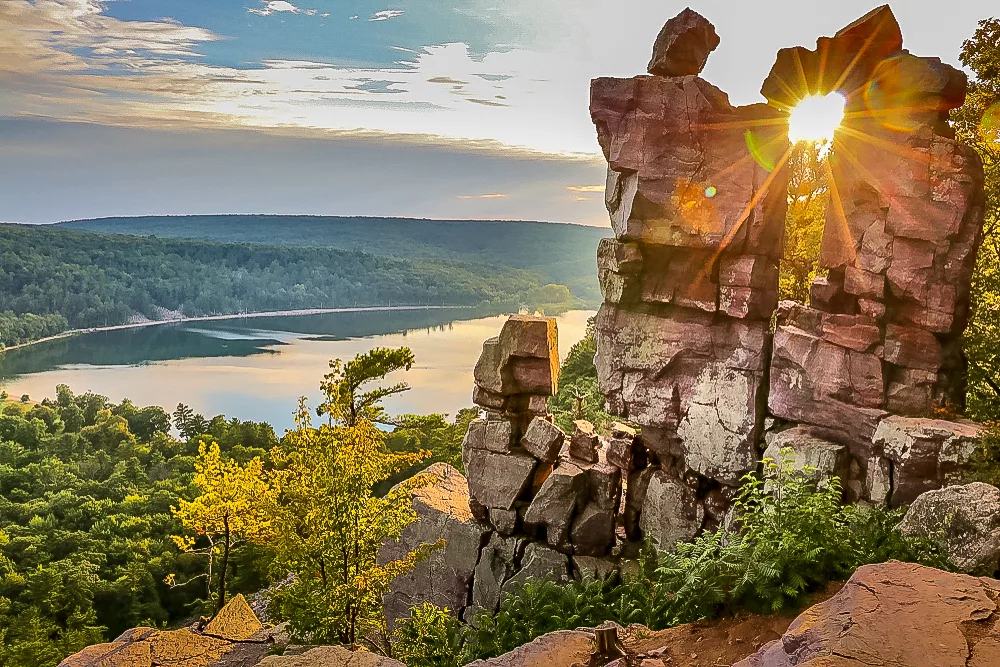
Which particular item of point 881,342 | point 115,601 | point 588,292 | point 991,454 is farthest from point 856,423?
point 588,292

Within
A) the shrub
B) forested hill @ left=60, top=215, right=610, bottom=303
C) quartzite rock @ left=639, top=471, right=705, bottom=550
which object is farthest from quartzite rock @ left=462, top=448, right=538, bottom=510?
forested hill @ left=60, top=215, right=610, bottom=303

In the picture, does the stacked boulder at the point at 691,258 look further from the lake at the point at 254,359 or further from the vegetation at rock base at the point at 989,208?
the lake at the point at 254,359

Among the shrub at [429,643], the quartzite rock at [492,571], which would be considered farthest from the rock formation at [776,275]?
the shrub at [429,643]

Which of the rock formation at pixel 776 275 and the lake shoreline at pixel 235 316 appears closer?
the rock formation at pixel 776 275

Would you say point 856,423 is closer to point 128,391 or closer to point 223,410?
point 223,410

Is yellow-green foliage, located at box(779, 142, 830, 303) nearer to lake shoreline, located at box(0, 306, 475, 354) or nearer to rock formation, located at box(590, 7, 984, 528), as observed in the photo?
rock formation, located at box(590, 7, 984, 528)

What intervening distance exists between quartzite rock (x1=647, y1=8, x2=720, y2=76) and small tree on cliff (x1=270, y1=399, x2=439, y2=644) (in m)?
10.5

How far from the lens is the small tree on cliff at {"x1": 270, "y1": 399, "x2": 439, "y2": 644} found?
37.0 feet

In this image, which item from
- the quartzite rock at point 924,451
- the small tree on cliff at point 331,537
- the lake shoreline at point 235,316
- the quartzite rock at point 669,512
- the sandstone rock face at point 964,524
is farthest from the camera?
the lake shoreline at point 235,316

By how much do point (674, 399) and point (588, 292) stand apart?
6154 cm

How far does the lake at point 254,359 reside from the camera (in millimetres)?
56656

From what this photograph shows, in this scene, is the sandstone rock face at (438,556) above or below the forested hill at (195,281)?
below

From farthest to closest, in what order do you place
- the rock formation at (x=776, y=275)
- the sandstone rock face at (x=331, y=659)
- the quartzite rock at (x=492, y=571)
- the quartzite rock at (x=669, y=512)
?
1. the quartzite rock at (x=492, y=571)
2. the quartzite rock at (x=669, y=512)
3. the rock formation at (x=776, y=275)
4. the sandstone rock face at (x=331, y=659)

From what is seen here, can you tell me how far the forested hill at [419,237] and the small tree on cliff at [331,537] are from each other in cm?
6193
